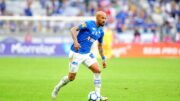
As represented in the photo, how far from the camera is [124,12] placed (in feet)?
129

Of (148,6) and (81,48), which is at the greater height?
(81,48)

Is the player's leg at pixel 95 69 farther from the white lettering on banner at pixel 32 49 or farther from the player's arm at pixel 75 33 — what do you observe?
the white lettering on banner at pixel 32 49

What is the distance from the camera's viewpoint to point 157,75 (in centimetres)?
2359

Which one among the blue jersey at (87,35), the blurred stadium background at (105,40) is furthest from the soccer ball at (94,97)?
the blurred stadium background at (105,40)

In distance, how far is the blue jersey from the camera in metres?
14.1

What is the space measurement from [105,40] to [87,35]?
2019 cm

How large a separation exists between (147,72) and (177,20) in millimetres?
16614

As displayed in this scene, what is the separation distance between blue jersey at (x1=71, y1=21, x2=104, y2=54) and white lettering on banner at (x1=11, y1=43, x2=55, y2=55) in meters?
20.4

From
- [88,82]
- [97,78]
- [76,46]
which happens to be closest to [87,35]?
[76,46]

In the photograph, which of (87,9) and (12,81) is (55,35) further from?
(12,81)

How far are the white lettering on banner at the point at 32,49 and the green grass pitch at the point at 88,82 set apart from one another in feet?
14.1

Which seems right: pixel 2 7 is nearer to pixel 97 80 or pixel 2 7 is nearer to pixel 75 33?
pixel 75 33

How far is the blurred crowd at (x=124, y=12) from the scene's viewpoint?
37938 millimetres

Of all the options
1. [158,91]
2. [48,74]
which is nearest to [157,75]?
[48,74]
